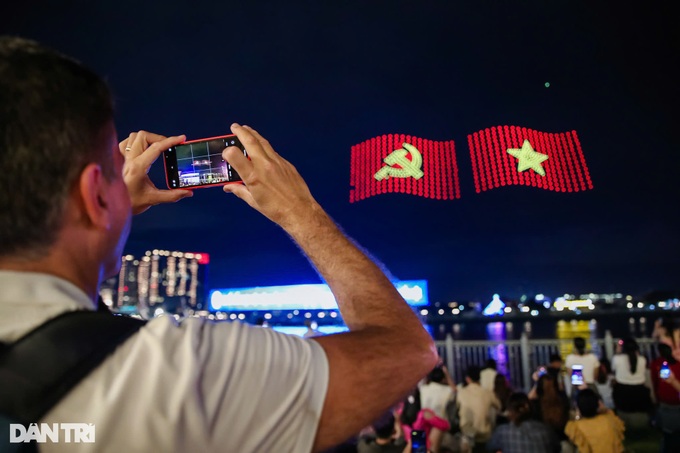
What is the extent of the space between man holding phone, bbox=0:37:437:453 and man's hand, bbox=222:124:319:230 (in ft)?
1.13

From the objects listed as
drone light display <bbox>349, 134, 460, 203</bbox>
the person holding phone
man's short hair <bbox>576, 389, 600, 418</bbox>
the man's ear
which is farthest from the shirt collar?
the person holding phone

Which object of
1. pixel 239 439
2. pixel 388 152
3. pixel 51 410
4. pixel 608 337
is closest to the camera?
pixel 51 410

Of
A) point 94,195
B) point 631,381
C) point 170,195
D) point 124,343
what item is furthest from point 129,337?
point 631,381

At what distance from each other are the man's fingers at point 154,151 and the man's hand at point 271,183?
0.55 meters

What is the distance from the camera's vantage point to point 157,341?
823mm

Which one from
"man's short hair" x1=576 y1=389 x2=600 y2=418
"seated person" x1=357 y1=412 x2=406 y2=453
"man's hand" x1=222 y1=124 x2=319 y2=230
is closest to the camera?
"man's hand" x1=222 y1=124 x2=319 y2=230

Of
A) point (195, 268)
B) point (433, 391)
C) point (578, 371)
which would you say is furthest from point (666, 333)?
point (195, 268)

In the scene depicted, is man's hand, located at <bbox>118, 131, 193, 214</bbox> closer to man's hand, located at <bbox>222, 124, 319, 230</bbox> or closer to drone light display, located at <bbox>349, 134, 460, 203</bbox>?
man's hand, located at <bbox>222, 124, 319, 230</bbox>

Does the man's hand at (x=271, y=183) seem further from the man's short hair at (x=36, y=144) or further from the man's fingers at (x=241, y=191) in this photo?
the man's short hair at (x=36, y=144)

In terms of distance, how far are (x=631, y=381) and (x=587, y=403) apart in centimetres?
390

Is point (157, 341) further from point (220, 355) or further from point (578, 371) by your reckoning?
point (578, 371)

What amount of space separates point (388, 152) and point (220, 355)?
19.2 feet

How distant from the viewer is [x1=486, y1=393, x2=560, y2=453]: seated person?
5.39 metres

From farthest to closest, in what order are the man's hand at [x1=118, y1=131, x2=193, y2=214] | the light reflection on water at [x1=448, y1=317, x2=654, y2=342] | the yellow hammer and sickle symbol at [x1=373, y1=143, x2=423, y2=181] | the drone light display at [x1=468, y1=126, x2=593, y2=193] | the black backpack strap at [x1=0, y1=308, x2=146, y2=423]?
the light reflection on water at [x1=448, y1=317, x2=654, y2=342], the yellow hammer and sickle symbol at [x1=373, y1=143, x2=423, y2=181], the drone light display at [x1=468, y1=126, x2=593, y2=193], the man's hand at [x1=118, y1=131, x2=193, y2=214], the black backpack strap at [x1=0, y1=308, x2=146, y2=423]
